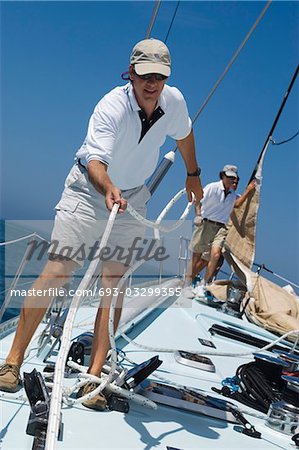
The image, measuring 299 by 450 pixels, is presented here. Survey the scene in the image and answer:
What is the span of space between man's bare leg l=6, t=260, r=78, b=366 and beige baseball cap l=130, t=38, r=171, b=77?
2.45 feet

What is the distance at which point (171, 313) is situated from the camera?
404cm

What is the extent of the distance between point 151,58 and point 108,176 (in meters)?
0.44

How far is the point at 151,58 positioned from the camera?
1.81 m

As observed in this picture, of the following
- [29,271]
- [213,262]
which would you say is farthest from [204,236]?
[29,271]

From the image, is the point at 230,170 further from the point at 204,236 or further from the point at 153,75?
the point at 153,75

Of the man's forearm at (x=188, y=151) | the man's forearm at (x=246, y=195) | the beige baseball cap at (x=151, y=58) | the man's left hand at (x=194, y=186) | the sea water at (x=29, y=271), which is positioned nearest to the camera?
the beige baseball cap at (x=151, y=58)

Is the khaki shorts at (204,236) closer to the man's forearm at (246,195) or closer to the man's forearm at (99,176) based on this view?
the man's forearm at (246,195)

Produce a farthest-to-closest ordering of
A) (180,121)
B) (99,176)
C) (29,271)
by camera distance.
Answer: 1. (29,271)
2. (180,121)
3. (99,176)

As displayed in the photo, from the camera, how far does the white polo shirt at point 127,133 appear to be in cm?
180

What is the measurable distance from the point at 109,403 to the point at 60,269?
508 millimetres

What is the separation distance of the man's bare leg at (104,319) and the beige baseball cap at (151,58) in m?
0.74

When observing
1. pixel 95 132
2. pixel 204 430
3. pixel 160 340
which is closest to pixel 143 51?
pixel 95 132

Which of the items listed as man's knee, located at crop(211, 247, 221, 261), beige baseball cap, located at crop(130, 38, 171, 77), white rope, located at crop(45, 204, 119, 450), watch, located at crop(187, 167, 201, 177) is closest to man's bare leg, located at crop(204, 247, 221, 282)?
man's knee, located at crop(211, 247, 221, 261)

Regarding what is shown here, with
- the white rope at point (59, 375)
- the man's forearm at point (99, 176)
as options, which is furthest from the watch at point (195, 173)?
the white rope at point (59, 375)
